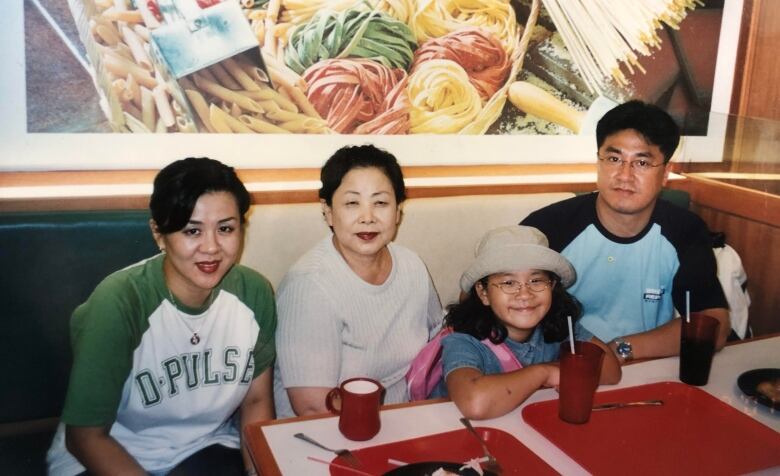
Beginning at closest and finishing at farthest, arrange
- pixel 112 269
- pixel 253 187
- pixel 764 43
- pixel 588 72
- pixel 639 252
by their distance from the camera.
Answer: pixel 112 269, pixel 639 252, pixel 253 187, pixel 588 72, pixel 764 43

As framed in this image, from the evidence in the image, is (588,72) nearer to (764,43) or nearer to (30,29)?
(764,43)

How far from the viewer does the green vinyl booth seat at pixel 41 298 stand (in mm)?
1809

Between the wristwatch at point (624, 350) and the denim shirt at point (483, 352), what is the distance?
74mm

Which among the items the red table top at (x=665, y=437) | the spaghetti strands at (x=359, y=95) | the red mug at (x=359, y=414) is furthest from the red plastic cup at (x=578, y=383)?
the spaghetti strands at (x=359, y=95)

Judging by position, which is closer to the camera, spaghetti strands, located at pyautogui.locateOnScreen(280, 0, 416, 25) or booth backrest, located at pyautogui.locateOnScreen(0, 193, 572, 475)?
booth backrest, located at pyautogui.locateOnScreen(0, 193, 572, 475)

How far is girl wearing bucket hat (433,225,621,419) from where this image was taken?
149cm

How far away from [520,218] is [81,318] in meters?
1.70

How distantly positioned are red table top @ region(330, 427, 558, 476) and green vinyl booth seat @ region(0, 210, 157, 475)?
114cm

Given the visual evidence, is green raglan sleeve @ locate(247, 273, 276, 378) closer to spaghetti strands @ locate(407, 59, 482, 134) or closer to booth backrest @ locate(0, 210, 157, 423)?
booth backrest @ locate(0, 210, 157, 423)

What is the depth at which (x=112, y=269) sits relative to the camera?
192 centimetres

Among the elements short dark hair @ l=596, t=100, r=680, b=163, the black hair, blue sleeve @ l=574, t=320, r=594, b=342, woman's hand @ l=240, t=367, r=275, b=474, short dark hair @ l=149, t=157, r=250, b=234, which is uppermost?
short dark hair @ l=596, t=100, r=680, b=163

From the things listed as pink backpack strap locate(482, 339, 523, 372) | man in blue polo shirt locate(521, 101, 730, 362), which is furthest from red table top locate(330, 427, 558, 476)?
man in blue polo shirt locate(521, 101, 730, 362)

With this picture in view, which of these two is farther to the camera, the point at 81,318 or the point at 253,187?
the point at 253,187

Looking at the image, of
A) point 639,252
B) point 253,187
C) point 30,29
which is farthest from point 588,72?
point 30,29
